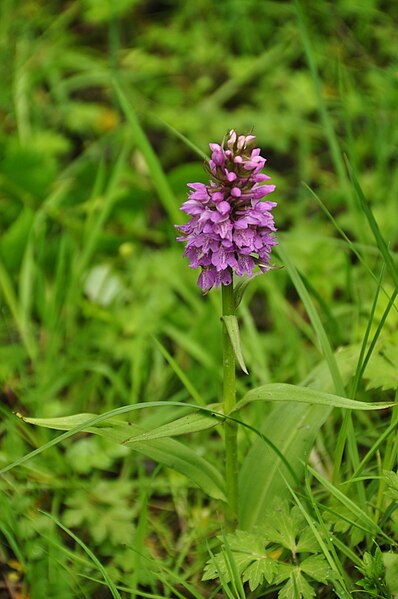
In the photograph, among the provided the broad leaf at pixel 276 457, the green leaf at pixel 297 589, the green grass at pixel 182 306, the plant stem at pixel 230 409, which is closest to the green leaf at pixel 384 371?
the green grass at pixel 182 306

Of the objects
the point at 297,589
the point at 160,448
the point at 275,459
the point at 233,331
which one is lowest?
the point at 297,589

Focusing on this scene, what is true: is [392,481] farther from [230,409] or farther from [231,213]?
[231,213]

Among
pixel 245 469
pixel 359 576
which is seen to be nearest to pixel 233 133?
pixel 245 469

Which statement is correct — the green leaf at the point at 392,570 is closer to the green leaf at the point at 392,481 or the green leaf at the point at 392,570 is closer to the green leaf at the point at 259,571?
the green leaf at the point at 392,481

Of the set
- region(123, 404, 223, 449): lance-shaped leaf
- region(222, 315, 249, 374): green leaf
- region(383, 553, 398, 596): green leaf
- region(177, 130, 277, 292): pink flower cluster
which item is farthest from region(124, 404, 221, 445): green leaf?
region(383, 553, 398, 596): green leaf

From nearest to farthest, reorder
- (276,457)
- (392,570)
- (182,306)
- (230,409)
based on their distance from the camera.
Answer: (392,570)
(230,409)
(276,457)
(182,306)

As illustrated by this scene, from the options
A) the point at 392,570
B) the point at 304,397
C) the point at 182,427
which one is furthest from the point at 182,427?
the point at 392,570

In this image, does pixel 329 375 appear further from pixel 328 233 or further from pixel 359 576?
pixel 328 233
